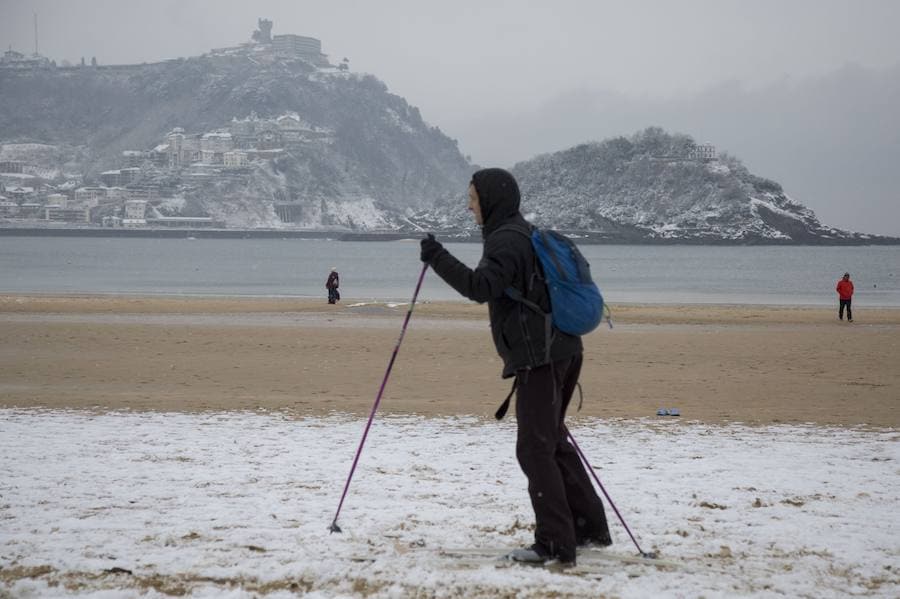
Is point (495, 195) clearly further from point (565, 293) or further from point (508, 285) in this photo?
point (565, 293)

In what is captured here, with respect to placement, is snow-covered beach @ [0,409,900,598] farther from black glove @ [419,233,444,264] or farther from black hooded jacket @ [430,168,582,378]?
black glove @ [419,233,444,264]

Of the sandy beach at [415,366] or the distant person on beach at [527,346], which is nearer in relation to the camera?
the distant person on beach at [527,346]

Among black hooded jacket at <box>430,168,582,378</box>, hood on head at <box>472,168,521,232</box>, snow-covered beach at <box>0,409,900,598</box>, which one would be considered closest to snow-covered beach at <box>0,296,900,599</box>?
snow-covered beach at <box>0,409,900,598</box>

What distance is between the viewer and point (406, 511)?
5355mm

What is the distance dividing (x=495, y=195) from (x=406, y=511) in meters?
1.80

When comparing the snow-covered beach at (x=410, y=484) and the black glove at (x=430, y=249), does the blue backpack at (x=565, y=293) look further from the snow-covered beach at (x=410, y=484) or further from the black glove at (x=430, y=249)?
the snow-covered beach at (x=410, y=484)

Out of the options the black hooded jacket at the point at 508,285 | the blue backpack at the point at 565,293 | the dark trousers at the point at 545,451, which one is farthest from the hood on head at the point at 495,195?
the dark trousers at the point at 545,451

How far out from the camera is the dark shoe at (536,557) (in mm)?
4465

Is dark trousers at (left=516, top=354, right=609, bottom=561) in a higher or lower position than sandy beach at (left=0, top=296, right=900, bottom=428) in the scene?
higher

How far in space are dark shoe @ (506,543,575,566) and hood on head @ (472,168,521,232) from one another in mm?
1455

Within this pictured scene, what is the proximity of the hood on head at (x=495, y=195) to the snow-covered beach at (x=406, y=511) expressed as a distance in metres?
1.54

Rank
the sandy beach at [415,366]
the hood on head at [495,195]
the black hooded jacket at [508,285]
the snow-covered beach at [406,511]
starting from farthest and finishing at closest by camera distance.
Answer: the sandy beach at [415,366] < the hood on head at [495,195] < the black hooded jacket at [508,285] < the snow-covered beach at [406,511]

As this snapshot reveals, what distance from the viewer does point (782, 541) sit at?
15.9 ft

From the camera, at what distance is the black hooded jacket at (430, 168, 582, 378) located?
14.4ft
